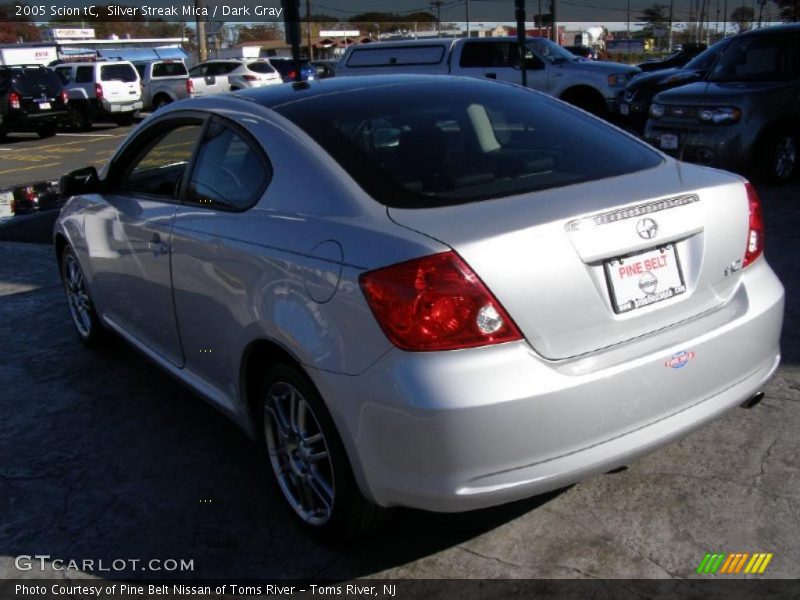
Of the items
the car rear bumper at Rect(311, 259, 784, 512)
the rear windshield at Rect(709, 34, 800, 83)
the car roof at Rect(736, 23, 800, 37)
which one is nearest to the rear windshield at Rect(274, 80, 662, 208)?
the car rear bumper at Rect(311, 259, 784, 512)

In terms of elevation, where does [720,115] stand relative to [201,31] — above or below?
below

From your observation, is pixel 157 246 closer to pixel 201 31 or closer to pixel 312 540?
pixel 312 540

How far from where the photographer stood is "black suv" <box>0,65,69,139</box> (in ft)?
72.8

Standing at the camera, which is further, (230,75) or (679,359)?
(230,75)

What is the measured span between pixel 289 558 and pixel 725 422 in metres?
2.04

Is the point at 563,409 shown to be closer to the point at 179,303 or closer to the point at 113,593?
the point at 113,593

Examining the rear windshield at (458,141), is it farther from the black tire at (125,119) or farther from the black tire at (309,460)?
the black tire at (125,119)

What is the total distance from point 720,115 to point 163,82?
22.1 meters

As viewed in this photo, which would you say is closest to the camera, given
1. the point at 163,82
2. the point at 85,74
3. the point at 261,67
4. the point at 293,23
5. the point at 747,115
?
the point at 293,23

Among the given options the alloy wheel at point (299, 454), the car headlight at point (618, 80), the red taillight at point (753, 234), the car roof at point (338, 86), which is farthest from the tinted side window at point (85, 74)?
the red taillight at point (753, 234)

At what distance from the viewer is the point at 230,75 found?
2822 cm

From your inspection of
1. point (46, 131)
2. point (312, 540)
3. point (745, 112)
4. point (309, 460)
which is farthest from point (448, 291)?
point (46, 131)

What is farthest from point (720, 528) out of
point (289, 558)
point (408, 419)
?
point (289, 558)

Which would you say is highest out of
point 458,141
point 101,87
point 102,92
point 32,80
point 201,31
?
point 201,31
